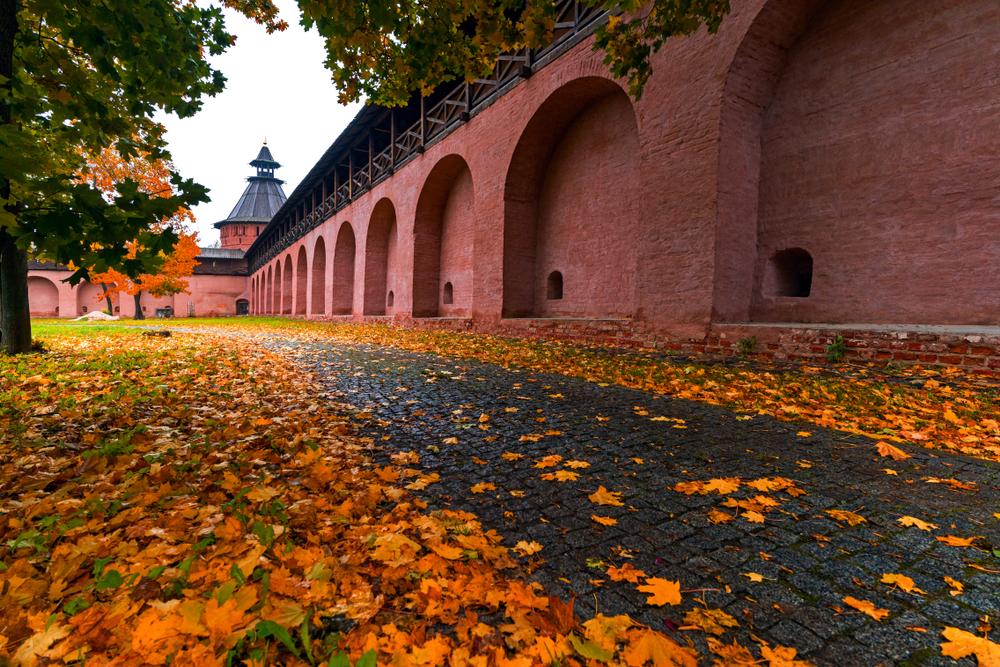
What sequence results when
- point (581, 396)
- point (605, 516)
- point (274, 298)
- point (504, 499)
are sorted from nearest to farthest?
point (605, 516)
point (504, 499)
point (581, 396)
point (274, 298)

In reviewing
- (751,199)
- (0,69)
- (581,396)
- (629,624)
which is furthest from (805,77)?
(0,69)

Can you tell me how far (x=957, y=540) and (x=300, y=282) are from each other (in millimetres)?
36166

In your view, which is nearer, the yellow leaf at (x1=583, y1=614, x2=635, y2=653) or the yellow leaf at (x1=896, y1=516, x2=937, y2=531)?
the yellow leaf at (x1=583, y1=614, x2=635, y2=653)

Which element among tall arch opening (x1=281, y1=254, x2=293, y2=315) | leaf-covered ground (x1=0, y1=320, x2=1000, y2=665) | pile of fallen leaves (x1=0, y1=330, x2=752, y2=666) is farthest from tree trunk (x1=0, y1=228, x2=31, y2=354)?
tall arch opening (x1=281, y1=254, x2=293, y2=315)

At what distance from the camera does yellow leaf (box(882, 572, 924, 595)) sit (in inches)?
60.9

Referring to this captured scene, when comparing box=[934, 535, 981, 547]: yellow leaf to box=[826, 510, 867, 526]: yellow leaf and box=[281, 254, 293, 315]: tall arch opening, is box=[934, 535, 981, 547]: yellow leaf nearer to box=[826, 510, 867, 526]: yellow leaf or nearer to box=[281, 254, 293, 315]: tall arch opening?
box=[826, 510, 867, 526]: yellow leaf

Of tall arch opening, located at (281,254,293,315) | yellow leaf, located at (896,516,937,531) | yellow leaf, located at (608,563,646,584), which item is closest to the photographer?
yellow leaf, located at (608,563,646,584)

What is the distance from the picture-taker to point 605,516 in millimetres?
2059

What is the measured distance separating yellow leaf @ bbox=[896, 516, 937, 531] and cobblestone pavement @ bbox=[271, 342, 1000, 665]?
0.14 feet

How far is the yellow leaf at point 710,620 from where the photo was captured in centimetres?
134

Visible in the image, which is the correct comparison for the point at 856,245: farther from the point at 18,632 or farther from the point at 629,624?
the point at 18,632

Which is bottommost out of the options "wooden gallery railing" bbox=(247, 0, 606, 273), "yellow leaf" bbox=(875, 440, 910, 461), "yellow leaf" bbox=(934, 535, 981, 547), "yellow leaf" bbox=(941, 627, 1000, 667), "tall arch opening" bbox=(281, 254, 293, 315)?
"yellow leaf" bbox=(941, 627, 1000, 667)

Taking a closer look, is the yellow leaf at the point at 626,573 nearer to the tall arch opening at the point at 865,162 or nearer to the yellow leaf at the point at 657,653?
the yellow leaf at the point at 657,653

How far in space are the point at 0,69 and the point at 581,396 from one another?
5.28 metres
